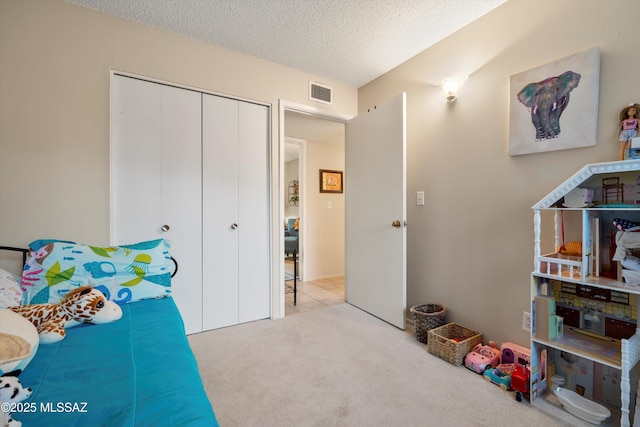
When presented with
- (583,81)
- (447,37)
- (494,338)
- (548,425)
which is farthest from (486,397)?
(447,37)

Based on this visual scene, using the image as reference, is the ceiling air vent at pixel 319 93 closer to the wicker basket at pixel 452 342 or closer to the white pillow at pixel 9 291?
the wicker basket at pixel 452 342

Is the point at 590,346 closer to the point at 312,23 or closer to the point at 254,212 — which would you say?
the point at 254,212

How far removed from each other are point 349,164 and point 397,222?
0.97m

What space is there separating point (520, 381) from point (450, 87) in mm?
2006

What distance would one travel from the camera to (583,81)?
160 cm

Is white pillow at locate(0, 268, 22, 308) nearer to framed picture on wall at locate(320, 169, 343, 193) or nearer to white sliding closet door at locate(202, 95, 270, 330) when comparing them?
white sliding closet door at locate(202, 95, 270, 330)

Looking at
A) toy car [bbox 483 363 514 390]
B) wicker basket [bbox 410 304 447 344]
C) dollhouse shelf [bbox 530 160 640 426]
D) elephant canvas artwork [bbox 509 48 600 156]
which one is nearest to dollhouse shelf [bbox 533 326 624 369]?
dollhouse shelf [bbox 530 160 640 426]

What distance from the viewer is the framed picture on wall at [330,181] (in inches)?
180

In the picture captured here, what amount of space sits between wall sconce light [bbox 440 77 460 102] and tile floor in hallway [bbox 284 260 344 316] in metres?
2.32

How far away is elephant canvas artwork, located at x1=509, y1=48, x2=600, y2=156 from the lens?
5.19 ft

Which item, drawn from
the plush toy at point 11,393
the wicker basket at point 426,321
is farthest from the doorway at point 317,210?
the plush toy at point 11,393

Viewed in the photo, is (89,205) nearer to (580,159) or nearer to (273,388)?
(273,388)

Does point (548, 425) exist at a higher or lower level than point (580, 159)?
lower

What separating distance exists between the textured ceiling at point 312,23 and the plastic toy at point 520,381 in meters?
2.34
